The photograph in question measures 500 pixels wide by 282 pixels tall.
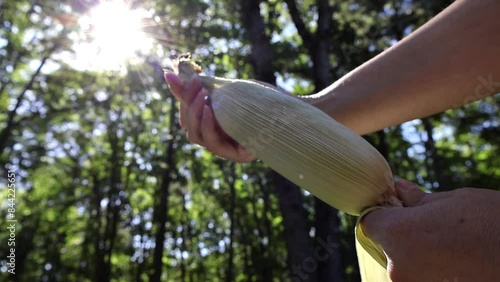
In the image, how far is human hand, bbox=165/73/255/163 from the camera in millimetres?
1521

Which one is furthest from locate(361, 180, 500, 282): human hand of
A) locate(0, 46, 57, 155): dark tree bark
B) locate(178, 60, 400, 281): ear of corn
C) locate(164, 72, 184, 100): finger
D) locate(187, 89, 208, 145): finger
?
locate(0, 46, 57, 155): dark tree bark

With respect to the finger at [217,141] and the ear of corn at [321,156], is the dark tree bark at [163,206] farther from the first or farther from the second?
the ear of corn at [321,156]

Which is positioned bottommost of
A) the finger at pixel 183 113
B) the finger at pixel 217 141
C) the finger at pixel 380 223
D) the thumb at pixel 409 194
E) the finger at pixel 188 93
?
the thumb at pixel 409 194

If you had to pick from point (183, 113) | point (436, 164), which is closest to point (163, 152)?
point (436, 164)

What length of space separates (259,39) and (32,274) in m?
20.4

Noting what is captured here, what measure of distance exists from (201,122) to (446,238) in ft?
2.89

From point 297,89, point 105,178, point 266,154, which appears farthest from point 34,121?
point 266,154

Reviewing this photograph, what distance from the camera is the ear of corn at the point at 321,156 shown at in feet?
3.50

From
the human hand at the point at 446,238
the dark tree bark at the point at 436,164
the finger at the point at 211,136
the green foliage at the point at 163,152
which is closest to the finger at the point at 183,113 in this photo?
the finger at the point at 211,136

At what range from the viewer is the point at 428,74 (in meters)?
1.47

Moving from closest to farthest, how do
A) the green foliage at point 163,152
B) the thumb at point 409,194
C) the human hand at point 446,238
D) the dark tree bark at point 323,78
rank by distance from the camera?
the human hand at point 446,238
the thumb at point 409,194
the dark tree bark at point 323,78
the green foliage at point 163,152

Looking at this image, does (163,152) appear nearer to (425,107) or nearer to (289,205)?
(289,205)

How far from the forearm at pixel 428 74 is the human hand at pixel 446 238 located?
0.61 m

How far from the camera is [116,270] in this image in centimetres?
2591
